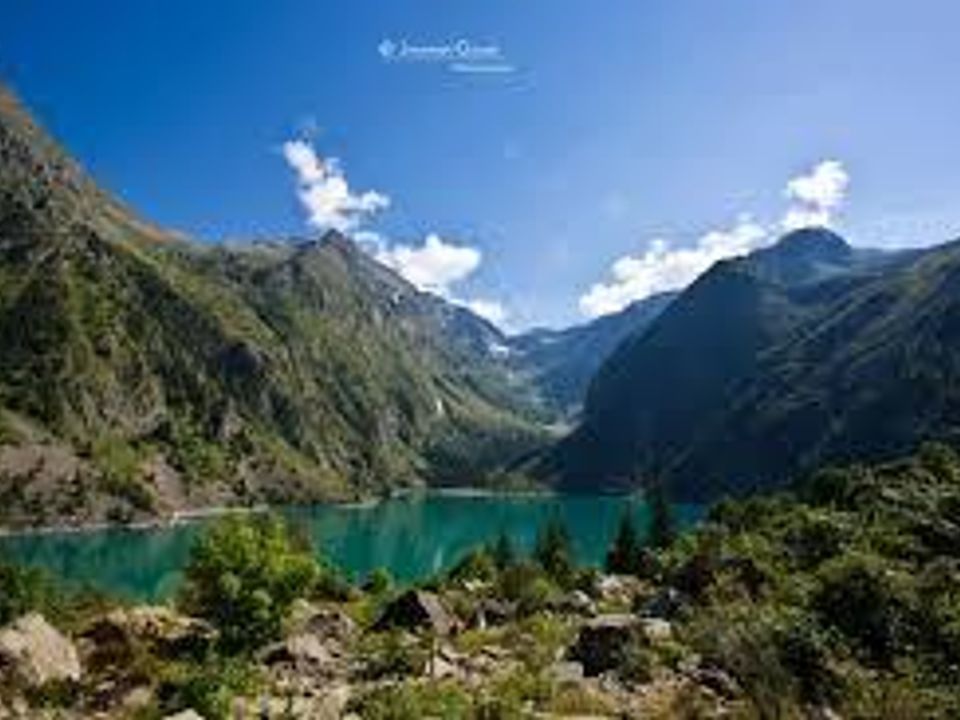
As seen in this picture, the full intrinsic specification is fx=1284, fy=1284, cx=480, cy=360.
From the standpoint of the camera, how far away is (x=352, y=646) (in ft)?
114

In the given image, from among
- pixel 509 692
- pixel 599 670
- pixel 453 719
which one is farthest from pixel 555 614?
pixel 453 719

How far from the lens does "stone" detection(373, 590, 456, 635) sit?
128 feet

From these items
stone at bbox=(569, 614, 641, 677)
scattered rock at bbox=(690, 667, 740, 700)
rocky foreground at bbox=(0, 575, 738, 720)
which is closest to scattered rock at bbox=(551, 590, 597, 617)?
rocky foreground at bbox=(0, 575, 738, 720)

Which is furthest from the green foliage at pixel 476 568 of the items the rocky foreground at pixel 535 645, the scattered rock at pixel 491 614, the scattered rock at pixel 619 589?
the scattered rock at pixel 491 614

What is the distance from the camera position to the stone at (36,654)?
28344 mm

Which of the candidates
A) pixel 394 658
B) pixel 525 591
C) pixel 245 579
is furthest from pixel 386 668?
pixel 525 591

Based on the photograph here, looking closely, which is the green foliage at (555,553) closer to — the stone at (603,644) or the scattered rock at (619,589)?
the scattered rock at (619,589)

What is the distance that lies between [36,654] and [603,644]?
42.7 ft

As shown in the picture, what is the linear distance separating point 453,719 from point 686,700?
5484 millimetres

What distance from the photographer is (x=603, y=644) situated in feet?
98.7

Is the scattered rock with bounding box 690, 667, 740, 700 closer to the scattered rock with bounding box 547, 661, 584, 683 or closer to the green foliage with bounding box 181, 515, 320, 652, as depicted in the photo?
the scattered rock with bounding box 547, 661, 584, 683

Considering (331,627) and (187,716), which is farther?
(331,627)

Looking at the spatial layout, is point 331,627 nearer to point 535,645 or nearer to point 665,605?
point 535,645

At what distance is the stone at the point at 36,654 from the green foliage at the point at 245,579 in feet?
16.7
